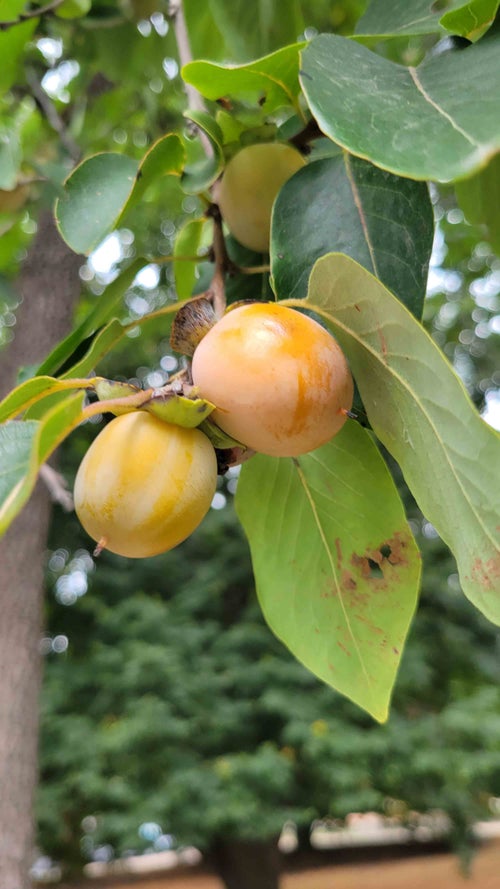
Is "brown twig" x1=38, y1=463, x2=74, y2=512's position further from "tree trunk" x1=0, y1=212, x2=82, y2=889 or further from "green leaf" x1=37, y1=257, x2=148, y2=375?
"tree trunk" x1=0, y1=212, x2=82, y2=889

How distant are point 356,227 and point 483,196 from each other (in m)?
0.22

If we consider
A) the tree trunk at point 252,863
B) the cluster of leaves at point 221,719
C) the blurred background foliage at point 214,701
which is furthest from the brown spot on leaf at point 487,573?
the tree trunk at point 252,863

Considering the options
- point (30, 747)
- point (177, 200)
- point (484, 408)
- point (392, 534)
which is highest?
point (392, 534)

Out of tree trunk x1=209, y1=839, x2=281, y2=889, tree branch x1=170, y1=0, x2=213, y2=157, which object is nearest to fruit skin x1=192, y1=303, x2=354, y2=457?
tree branch x1=170, y1=0, x2=213, y2=157

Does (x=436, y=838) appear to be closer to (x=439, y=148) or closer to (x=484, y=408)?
(x=484, y=408)

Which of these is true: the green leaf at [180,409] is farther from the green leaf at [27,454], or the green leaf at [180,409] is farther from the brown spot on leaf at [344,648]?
the brown spot on leaf at [344,648]

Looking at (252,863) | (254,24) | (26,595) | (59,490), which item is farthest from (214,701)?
(254,24)

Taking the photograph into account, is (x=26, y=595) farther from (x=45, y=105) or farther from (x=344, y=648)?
(x=344, y=648)

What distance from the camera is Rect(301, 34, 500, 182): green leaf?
0.90ft

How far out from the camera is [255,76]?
423mm

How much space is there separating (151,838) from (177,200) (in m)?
2.85

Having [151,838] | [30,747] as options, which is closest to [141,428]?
[30,747]

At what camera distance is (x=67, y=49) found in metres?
1.16

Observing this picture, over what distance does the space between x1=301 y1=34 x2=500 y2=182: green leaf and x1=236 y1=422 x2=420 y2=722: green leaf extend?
15cm
